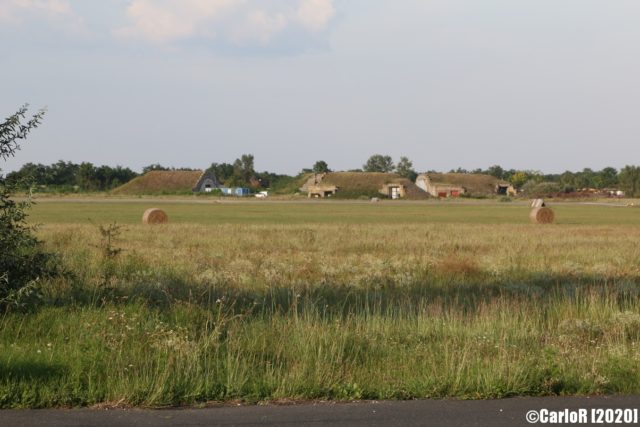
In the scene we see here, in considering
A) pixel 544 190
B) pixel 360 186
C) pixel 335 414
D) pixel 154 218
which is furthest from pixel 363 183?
pixel 335 414

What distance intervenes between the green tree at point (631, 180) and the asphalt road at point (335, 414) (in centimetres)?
18155

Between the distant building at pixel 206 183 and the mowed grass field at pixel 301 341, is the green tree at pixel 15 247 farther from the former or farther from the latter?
the distant building at pixel 206 183

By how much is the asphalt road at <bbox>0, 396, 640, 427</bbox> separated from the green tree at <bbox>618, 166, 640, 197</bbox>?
181552mm

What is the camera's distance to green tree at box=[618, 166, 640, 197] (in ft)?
586

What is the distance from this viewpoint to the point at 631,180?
18062cm

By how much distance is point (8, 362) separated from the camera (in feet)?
25.9

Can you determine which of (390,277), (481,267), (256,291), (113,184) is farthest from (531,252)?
(113,184)

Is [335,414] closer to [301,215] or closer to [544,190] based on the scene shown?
[301,215]

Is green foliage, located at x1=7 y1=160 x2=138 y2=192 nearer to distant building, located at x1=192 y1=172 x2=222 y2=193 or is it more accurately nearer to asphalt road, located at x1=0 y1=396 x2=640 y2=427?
distant building, located at x1=192 y1=172 x2=222 y2=193

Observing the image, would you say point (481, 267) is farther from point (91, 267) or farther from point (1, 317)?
point (1, 317)

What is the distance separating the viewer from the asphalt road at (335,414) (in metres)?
6.49

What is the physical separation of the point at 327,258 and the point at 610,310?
41.7 ft

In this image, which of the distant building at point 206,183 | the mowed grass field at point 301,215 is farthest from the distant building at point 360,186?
the mowed grass field at point 301,215

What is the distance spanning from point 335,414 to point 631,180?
187867 millimetres
